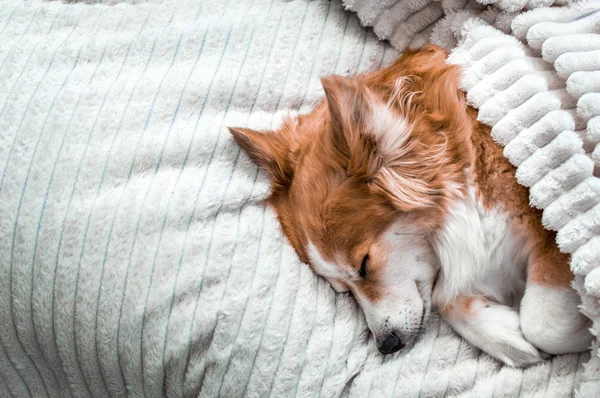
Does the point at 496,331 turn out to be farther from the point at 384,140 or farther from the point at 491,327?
the point at 384,140

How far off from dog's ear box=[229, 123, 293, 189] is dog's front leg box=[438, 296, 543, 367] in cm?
47

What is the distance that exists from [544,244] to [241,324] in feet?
2.16

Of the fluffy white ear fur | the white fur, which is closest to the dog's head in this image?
the fluffy white ear fur

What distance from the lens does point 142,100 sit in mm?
1518

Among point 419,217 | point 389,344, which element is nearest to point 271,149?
point 419,217

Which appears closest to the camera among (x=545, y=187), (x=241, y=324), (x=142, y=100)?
(x=545, y=187)

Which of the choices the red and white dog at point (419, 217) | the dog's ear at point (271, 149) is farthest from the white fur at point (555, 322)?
the dog's ear at point (271, 149)

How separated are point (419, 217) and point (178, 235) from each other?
0.53 meters

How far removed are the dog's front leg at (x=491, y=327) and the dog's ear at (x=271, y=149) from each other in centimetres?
47

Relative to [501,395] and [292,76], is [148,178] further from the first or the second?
[501,395]

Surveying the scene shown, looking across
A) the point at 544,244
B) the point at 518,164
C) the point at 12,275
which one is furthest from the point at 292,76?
the point at 12,275

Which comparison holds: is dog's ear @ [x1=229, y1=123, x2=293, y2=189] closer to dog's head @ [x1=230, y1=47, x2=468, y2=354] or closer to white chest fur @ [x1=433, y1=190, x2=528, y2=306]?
dog's head @ [x1=230, y1=47, x2=468, y2=354]

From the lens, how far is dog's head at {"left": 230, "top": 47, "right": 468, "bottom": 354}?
1.34m

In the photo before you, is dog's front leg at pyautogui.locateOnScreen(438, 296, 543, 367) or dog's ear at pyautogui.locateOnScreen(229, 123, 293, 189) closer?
dog's front leg at pyautogui.locateOnScreen(438, 296, 543, 367)
